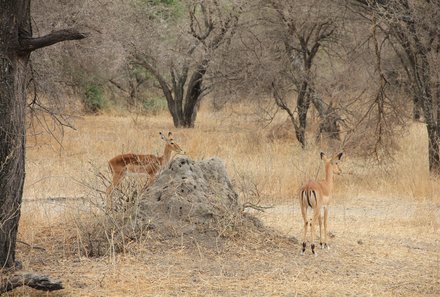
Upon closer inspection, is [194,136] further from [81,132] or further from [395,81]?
[395,81]

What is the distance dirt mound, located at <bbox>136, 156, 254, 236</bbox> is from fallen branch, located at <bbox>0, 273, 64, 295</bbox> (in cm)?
206

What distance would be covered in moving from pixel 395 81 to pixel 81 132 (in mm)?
8653

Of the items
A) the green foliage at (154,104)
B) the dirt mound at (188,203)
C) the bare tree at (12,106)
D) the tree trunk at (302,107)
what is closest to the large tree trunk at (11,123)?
the bare tree at (12,106)

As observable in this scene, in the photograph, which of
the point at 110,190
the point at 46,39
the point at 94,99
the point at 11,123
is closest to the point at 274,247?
the point at 110,190

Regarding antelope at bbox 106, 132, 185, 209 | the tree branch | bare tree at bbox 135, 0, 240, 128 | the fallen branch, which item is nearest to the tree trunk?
bare tree at bbox 135, 0, 240, 128

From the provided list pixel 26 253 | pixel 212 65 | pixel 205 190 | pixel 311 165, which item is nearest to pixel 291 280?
pixel 205 190

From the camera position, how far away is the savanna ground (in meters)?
7.18

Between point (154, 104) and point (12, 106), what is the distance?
24685 mm

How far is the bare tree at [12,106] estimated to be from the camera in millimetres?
7223

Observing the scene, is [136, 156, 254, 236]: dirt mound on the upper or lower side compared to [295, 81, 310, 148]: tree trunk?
lower

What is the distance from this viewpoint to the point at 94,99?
3005 cm

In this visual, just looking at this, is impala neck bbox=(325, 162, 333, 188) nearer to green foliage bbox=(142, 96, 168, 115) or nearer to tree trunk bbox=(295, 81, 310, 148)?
tree trunk bbox=(295, 81, 310, 148)

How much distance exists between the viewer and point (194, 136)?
2138cm

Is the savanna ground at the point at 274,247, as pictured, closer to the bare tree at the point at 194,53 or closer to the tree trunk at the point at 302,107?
the tree trunk at the point at 302,107
